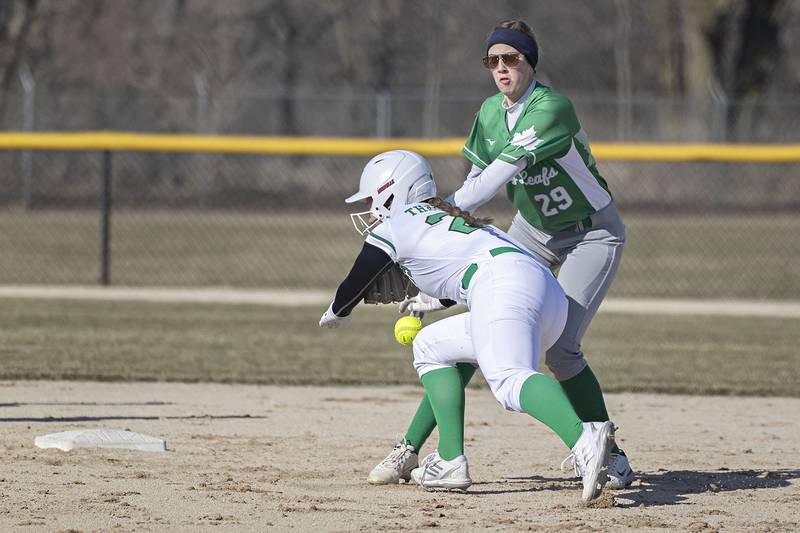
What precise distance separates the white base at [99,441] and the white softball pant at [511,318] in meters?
2.02

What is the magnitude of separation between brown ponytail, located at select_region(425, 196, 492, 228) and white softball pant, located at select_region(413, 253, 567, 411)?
23 cm

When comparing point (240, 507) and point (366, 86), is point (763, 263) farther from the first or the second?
point (366, 86)

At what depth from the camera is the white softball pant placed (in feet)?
17.1

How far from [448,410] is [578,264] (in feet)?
3.08

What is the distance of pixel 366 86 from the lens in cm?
3556

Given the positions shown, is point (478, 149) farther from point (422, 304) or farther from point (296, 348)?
point (296, 348)

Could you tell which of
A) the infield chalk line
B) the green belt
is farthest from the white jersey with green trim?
the infield chalk line

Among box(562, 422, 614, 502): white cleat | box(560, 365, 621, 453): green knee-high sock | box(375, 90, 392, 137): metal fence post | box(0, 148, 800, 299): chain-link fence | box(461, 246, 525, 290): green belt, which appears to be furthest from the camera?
box(375, 90, 392, 137): metal fence post

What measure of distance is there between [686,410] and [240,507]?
414 centimetres

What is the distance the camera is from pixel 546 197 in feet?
19.6

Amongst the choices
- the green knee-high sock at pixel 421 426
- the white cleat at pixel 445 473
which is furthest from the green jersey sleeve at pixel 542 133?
the white cleat at pixel 445 473

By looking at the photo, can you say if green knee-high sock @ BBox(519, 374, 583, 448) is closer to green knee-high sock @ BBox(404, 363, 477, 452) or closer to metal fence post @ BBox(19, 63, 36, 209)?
green knee-high sock @ BBox(404, 363, 477, 452)

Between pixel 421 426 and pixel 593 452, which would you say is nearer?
pixel 593 452

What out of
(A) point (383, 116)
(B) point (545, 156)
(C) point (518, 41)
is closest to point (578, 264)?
(B) point (545, 156)
